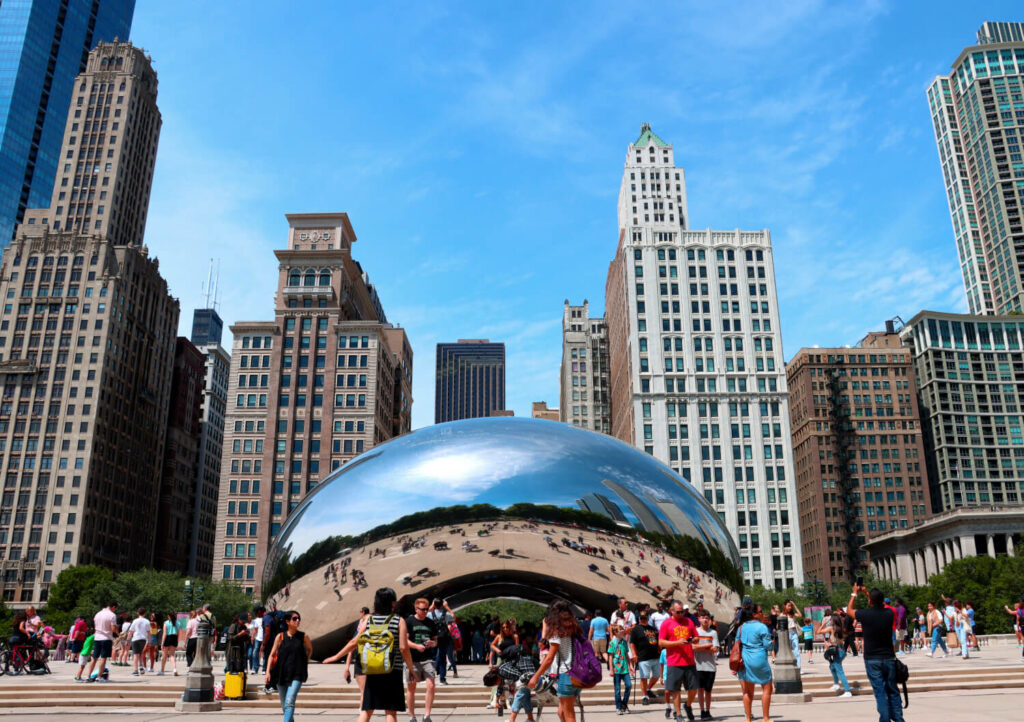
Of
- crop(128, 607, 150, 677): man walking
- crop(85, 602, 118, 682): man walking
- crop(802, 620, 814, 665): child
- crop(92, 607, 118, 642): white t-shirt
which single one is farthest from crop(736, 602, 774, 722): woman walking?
crop(128, 607, 150, 677): man walking

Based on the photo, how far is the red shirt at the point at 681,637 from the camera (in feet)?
37.1

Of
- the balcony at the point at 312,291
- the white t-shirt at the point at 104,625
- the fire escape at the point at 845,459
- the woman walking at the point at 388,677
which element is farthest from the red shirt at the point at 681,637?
the fire escape at the point at 845,459

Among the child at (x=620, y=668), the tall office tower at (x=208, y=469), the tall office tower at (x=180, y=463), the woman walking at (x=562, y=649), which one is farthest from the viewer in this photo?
the tall office tower at (x=208, y=469)

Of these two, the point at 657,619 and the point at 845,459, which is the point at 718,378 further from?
the point at 657,619

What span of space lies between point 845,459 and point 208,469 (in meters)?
121

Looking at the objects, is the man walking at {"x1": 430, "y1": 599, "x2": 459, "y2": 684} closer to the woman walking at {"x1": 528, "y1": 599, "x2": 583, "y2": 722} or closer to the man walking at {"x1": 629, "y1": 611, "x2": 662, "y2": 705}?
the man walking at {"x1": 629, "y1": 611, "x2": 662, "y2": 705}

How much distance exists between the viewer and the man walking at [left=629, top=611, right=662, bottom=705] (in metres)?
13.8

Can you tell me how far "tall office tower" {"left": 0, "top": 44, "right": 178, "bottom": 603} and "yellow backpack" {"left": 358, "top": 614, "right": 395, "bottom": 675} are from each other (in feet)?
345

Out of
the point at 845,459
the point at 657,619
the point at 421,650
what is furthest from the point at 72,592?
the point at 845,459

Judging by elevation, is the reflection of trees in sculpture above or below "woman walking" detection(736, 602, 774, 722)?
above

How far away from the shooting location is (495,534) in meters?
15.3

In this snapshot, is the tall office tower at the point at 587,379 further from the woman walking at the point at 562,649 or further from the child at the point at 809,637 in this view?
the woman walking at the point at 562,649

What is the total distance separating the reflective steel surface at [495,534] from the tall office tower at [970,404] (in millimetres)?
131888

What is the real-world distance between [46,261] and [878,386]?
134 meters
